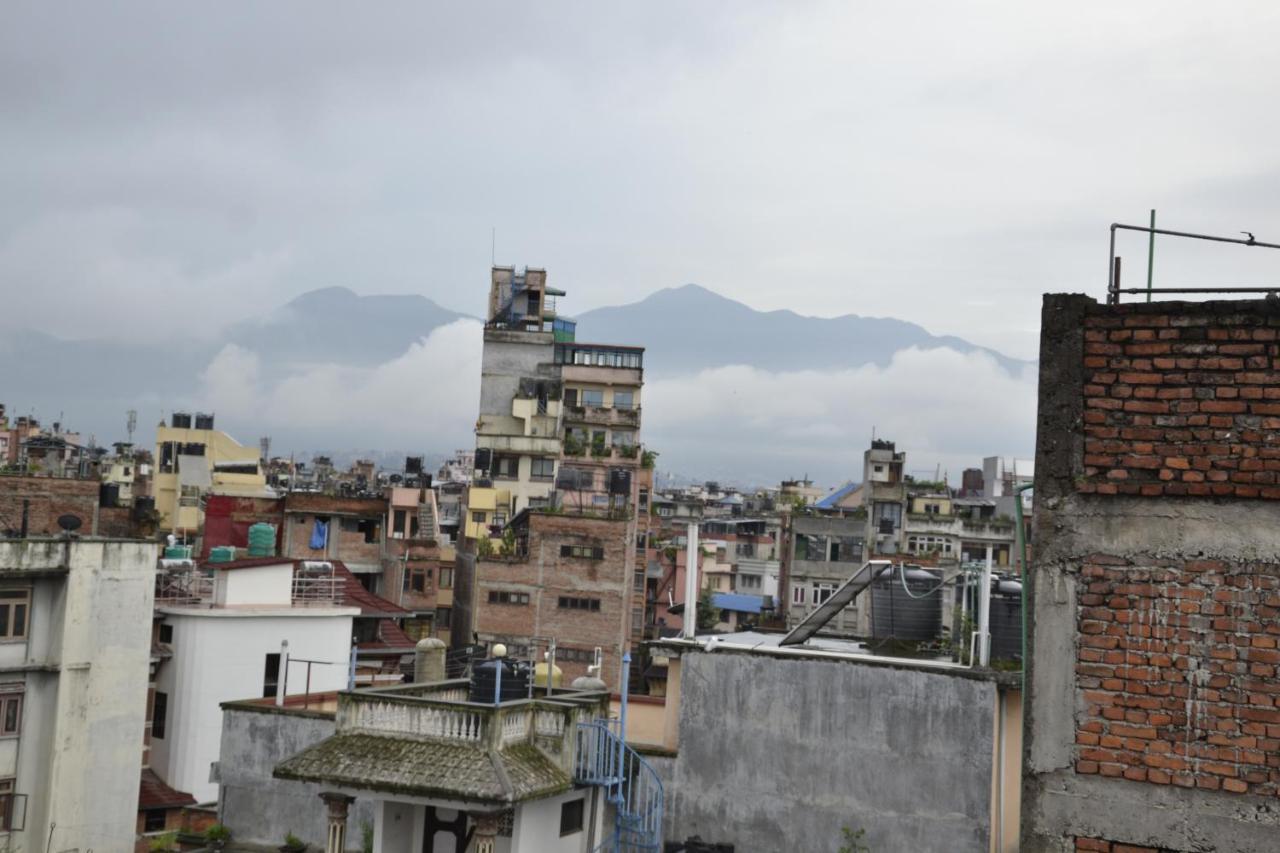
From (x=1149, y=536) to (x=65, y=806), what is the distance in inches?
1406

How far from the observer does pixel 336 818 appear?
21766 millimetres

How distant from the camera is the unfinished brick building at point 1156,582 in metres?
9.39

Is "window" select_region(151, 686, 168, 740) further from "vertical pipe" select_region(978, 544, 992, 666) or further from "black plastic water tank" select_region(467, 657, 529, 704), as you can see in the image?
"vertical pipe" select_region(978, 544, 992, 666)

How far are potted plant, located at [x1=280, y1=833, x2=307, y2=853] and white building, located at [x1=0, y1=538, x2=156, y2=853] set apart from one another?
15748mm

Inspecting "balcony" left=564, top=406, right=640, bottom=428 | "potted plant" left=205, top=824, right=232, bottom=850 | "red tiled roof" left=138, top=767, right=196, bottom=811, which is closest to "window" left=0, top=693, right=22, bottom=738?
"red tiled roof" left=138, top=767, right=196, bottom=811

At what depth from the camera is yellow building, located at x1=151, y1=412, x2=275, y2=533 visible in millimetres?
81750

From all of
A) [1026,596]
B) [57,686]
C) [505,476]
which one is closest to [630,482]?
[505,476]

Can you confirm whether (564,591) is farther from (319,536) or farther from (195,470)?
(195,470)

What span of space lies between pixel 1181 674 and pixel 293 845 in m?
19.3

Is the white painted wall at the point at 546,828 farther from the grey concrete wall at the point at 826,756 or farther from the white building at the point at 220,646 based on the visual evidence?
the white building at the point at 220,646

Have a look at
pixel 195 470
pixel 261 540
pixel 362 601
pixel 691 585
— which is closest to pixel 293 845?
pixel 691 585

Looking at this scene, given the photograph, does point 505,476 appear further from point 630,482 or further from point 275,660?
point 275,660

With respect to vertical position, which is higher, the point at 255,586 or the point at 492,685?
the point at 492,685

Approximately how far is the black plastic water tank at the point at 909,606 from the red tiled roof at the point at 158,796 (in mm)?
27961
